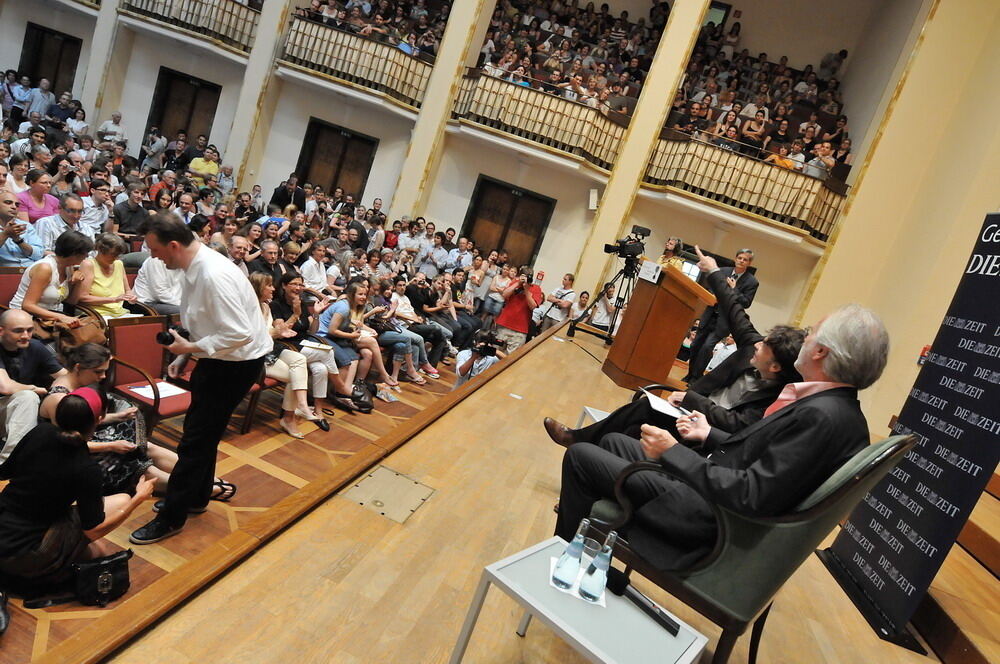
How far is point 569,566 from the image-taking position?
5.26 feet

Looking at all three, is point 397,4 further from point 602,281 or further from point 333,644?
point 333,644

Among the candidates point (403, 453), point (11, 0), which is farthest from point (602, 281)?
point (11, 0)

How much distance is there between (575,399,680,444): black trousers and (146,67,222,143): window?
1302 cm

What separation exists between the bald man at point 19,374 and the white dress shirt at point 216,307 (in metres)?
0.91

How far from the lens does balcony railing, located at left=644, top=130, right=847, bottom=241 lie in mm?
9836

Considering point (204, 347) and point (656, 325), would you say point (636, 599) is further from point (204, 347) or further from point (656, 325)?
point (656, 325)

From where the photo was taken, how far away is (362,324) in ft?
18.1

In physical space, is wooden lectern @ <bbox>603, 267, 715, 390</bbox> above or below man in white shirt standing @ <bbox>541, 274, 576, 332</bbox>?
above

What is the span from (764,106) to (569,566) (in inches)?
454

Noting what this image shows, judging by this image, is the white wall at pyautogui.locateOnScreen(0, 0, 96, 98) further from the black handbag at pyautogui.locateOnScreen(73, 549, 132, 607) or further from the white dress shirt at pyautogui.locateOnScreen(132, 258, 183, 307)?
the black handbag at pyautogui.locateOnScreen(73, 549, 132, 607)

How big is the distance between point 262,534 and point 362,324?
139 inches

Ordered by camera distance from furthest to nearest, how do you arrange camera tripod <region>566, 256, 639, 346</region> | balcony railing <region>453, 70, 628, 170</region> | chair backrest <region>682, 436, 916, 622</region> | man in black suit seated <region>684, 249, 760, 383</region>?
balcony railing <region>453, 70, 628, 170</region>
camera tripod <region>566, 256, 639, 346</region>
man in black suit seated <region>684, 249, 760, 383</region>
chair backrest <region>682, 436, 916, 622</region>

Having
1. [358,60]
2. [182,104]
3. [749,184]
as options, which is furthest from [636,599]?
[182,104]

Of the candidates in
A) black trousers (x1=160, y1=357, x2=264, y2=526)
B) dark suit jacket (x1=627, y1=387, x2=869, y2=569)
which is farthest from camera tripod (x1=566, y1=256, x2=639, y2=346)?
dark suit jacket (x1=627, y1=387, x2=869, y2=569)
